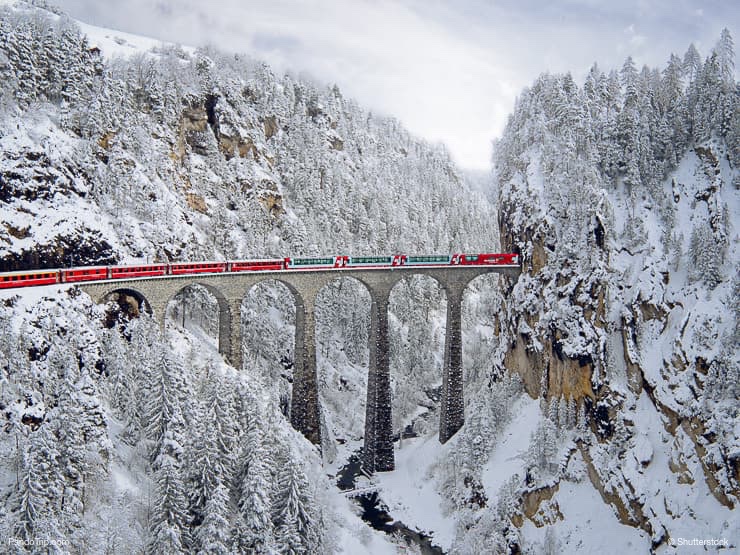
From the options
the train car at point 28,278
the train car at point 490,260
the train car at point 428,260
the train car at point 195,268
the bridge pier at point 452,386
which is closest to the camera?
the train car at point 28,278

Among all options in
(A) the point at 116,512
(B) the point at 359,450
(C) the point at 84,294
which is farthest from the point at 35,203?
(B) the point at 359,450

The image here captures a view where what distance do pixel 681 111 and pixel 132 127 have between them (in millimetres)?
61397

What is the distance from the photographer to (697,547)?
32.5 m

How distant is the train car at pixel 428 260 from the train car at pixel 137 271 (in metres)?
24.2

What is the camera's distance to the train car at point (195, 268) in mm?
48000

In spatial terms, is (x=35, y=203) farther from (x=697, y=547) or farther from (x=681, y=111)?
(x=681, y=111)

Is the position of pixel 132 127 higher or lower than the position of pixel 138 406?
higher

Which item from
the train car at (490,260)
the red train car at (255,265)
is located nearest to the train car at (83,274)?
the red train car at (255,265)

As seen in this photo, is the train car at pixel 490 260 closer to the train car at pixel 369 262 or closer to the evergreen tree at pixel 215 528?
the train car at pixel 369 262

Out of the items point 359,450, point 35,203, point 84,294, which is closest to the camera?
point 84,294

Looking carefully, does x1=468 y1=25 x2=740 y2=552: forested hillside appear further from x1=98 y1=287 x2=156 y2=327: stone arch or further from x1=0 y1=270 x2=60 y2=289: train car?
x1=0 y1=270 x2=60 y2=289: train car

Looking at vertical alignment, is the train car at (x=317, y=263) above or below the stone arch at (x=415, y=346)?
above

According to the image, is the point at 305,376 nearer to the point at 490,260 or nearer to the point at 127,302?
the point at 127,302

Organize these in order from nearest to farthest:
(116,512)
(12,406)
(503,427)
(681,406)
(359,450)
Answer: (116,512)
(12,406)
(681,406)
(503,427)
(359,450)
